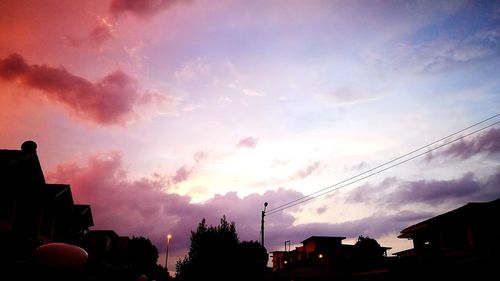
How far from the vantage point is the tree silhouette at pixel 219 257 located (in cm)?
2831

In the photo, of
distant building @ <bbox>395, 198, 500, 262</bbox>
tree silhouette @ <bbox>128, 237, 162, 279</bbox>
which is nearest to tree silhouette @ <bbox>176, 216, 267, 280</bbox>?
distant building @ <bbox>395, 198, 500, 262</bbox>

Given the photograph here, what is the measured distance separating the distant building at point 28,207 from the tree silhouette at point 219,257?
11.1 meters

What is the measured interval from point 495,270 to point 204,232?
22.5 meters

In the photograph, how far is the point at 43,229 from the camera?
776 inches

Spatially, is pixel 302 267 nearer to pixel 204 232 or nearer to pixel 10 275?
pixel 204 232

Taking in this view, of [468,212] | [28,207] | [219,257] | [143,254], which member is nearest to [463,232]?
[468,212]

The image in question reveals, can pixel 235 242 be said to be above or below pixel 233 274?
above

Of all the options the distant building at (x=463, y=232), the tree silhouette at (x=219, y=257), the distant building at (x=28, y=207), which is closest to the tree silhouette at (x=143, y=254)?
the tree silhouette at (x=219, y=257)

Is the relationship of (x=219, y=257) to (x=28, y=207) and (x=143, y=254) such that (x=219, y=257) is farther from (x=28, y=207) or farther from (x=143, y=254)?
(x=143, y=254)

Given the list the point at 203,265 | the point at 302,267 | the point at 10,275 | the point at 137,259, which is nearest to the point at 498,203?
the point at 302,267

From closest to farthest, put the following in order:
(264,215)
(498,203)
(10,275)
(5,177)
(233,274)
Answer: (10,275) < (5,177) < (498,203) < (233,274) < (264,215)

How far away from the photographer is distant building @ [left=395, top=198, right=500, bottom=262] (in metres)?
22.2

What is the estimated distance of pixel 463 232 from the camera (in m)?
24.5

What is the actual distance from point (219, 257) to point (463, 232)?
64.4 feet
